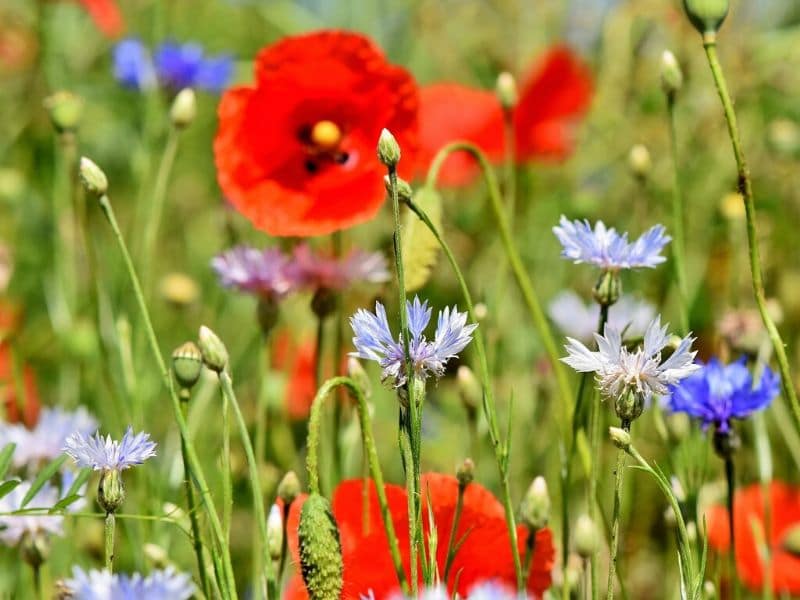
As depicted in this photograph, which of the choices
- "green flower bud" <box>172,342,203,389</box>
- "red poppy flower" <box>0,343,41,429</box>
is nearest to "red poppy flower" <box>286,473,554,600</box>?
"green flower bud" <box>172,342,203,389</box>

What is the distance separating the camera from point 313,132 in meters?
1.09

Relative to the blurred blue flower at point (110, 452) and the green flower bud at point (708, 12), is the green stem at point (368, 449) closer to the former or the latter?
the blurred blue flower at point (110, 452)

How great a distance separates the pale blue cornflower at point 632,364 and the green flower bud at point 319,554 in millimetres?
146

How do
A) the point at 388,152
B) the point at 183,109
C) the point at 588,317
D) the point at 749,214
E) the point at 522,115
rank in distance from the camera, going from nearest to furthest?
the point at 388,152 < the point at 749,214 < the point at 183,109 < the point at 588,317 < the point at 522,115

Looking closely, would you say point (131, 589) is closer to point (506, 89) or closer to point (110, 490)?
point (110, 490)

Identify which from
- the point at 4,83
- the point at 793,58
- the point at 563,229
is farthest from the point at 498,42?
the point at 563,229

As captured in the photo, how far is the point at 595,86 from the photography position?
6.47 feet

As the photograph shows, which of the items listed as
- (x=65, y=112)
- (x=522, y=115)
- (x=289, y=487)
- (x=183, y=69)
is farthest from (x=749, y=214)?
(x=522, y=115)

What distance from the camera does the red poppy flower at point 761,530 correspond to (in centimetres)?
112

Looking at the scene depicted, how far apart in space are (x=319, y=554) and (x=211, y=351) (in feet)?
0.45

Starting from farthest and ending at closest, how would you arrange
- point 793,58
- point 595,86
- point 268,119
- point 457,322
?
point 595,86 → point 793,58 → point 268,119 → point 457,322

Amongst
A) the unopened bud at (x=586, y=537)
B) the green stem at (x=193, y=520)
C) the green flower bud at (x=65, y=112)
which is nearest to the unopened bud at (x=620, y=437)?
the unopened bud at (x=586, y=537)

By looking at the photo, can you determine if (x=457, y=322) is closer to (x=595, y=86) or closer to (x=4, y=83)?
(x=595, y=86)

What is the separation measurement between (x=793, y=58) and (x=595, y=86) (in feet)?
1.16
